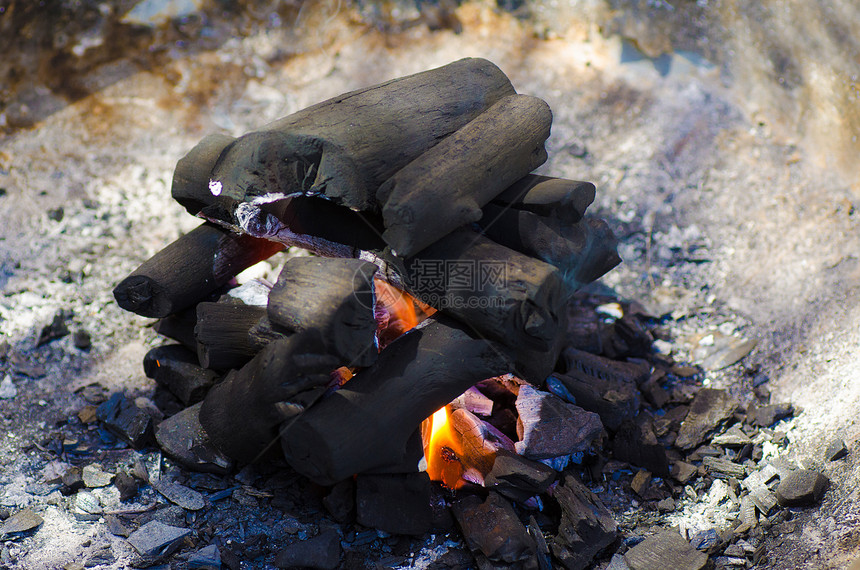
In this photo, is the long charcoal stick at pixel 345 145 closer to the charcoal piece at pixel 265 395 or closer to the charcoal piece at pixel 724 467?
the charcoal piece at pixel 265 395

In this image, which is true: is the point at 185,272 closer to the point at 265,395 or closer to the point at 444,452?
the point at 265,395

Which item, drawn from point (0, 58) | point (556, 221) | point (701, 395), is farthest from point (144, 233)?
point (701, 395)

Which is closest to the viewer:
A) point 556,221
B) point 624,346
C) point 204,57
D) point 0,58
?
point 556,221

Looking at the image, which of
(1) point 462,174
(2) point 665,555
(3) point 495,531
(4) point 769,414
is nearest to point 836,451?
(4) point 769,414

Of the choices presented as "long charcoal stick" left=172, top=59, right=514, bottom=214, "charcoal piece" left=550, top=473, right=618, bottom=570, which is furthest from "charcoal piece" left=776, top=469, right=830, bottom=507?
"long charcoal stick" left=172, top=59, right=514, bottom=214

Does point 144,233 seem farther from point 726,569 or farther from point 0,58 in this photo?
point 726,569

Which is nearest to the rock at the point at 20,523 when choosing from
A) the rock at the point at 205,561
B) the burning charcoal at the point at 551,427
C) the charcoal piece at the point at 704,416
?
the rock at the point at 205,561
